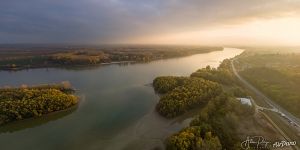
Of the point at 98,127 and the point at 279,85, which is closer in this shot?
the point at 98,127

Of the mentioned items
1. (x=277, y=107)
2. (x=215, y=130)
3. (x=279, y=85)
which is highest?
(x=279, y=85)

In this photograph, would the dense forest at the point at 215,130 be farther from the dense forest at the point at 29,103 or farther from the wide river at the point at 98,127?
the dense forest at the point at 29,103

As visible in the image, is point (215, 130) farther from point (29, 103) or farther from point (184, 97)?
point (29, 103)

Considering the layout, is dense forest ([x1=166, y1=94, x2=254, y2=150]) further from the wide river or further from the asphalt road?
the asphalt road

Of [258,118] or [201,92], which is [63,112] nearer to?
[201,92]

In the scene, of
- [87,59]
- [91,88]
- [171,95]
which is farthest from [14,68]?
[171,95]

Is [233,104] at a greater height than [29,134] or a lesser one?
greater

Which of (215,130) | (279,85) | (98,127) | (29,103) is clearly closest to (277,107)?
(279,85)

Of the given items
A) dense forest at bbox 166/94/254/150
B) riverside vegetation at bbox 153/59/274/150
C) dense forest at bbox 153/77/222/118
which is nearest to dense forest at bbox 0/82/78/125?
dense forest at bbox 153/77/222/118

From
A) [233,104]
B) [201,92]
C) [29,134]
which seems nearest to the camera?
[29,134]

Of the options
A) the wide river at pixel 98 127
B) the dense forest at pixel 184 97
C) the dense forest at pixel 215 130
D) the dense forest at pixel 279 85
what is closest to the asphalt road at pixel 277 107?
the dense forest at pixel 279 85
